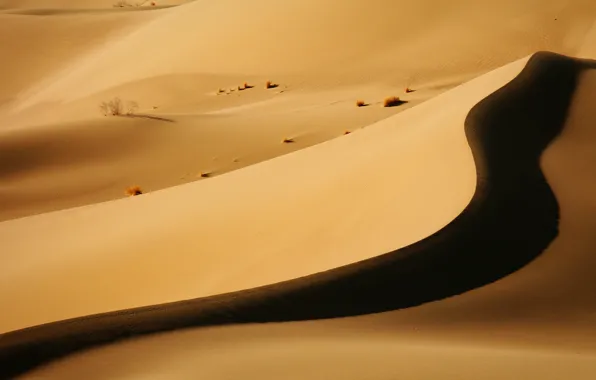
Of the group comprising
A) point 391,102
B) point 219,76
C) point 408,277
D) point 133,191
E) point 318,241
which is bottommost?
point 408,277

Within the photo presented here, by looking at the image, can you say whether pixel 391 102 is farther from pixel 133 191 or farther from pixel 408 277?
pixel 408 277

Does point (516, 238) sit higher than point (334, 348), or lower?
higher

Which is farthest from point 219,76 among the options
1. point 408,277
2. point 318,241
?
point 408,277

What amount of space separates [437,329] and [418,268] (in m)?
0.83

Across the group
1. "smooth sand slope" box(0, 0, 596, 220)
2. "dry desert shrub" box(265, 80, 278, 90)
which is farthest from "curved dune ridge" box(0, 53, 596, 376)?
"dry desert shrub" box(265, 80, 278, 90)

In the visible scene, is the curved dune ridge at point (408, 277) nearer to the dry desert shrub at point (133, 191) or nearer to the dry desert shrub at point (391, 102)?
the dry desert shrub at point (133, 191)

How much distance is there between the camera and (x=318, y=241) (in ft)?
23.3

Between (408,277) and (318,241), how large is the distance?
76.9 inches

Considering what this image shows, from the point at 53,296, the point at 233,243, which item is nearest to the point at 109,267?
the point at 53,296

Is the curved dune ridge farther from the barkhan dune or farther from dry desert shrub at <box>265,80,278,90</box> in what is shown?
dry desert shrub at <box>265,80,278,90</box>

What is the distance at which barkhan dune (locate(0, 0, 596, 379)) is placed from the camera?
3.99 metres

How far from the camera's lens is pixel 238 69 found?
30625 mm

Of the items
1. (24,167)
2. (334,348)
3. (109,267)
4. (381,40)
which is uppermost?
(381,40)

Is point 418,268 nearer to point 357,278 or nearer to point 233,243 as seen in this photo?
point 357,278
